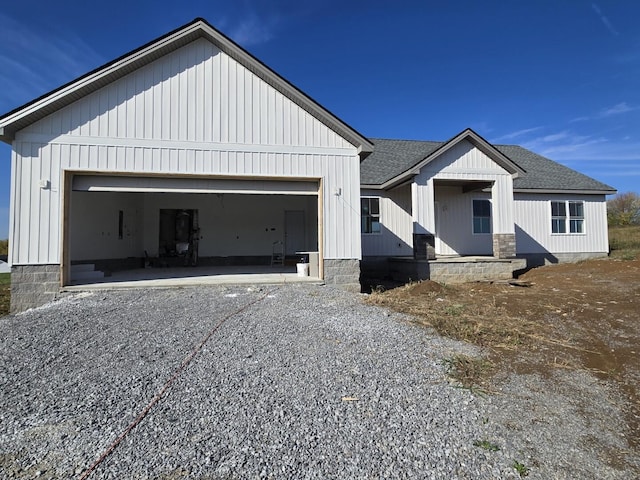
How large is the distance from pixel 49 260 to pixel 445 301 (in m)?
8.75

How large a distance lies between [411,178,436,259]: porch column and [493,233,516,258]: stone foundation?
88.5 inches

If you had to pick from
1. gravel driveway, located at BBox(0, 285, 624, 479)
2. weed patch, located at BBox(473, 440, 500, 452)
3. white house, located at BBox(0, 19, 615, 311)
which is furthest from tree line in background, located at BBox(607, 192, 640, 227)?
weed patch, located at BBox(473, 440, 500, 452)

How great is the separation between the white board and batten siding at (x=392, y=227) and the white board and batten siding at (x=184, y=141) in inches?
164

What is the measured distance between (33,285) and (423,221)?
403 inches

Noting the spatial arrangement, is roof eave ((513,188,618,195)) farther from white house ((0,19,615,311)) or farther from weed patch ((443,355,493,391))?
weed patch ((443,355,493,391))

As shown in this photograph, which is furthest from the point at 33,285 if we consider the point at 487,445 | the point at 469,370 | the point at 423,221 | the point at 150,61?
the point at 423,221

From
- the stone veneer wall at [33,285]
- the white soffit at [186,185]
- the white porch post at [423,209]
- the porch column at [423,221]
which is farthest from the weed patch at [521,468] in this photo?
the white porch post at [423,209]

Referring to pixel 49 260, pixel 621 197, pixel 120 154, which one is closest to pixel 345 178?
pixel 120 154

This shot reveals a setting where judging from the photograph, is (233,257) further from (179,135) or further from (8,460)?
(8,460)

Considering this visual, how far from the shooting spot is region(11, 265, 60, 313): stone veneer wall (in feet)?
25.5

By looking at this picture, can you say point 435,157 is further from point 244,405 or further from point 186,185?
point 244,405

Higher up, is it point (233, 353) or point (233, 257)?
point (233, 257)

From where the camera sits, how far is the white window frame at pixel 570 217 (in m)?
15.2

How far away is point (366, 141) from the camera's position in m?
9.34
